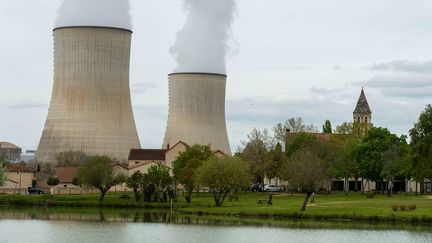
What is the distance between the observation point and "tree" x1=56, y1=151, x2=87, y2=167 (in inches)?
3428

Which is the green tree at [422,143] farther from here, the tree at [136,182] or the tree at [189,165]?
the tree at [136,182]

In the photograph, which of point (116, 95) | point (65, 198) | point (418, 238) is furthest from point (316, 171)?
point (116, 95)

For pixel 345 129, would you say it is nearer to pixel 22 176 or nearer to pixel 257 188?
pixel 257 188

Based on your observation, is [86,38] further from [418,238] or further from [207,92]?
[418,238]

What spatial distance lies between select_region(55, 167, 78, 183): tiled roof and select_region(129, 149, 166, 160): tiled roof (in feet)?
18.6

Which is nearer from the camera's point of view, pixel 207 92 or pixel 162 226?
pixel 162 226

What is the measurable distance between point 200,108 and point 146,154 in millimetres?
11368

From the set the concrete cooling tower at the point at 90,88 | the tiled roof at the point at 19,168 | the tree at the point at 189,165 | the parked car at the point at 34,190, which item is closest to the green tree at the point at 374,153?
the tree at the point at 189,165

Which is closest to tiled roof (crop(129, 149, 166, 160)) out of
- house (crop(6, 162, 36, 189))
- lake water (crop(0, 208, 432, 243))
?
house (crop(6, 162, 36, 189))

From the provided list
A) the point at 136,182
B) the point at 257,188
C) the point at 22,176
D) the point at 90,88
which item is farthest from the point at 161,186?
the point at 22,176

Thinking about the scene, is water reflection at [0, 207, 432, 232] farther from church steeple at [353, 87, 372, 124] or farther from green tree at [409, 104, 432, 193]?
church steeple at [353, 87, 372, 124]

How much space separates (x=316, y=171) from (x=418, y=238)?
43.6ft

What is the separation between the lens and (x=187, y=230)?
45.6 meters

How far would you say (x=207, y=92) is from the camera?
3553 inches
